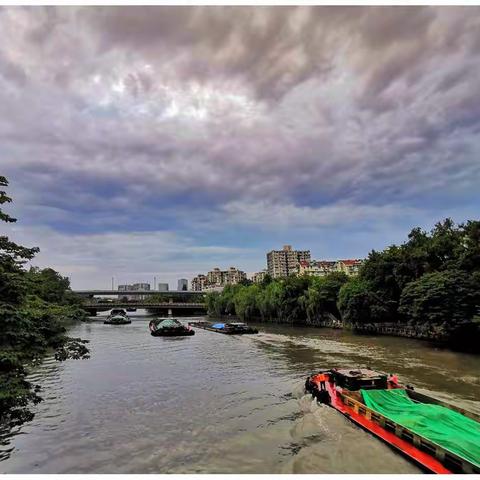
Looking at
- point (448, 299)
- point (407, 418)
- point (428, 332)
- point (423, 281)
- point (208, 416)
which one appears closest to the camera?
point (407, 418)

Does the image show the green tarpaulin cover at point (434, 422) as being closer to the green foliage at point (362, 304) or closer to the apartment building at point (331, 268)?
the green foliage at point (362, 304)

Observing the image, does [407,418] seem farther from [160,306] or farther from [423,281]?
[160,306]

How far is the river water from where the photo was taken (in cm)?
1501

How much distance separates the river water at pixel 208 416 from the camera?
49.2 feet

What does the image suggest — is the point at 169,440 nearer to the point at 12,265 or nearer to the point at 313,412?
the point at 313,412

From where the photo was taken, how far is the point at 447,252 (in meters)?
51.9

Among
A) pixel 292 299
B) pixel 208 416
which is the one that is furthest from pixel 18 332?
pixel 292 299

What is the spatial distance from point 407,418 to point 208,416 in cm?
925

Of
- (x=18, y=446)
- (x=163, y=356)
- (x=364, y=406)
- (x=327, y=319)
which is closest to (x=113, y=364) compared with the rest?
(x=163, y=356)

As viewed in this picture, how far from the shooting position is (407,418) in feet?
52.4

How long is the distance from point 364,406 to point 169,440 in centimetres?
810

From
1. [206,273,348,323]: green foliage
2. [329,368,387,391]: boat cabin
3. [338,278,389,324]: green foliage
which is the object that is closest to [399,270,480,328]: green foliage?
[338,278,389,324]: green foliage

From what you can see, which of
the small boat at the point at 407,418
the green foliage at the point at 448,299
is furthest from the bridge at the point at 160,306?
the small boat at the point at 407,418

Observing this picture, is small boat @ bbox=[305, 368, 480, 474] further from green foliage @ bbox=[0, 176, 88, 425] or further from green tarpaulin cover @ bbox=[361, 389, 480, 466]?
green foliage @ bbox=[0, 176, 88, 425]
